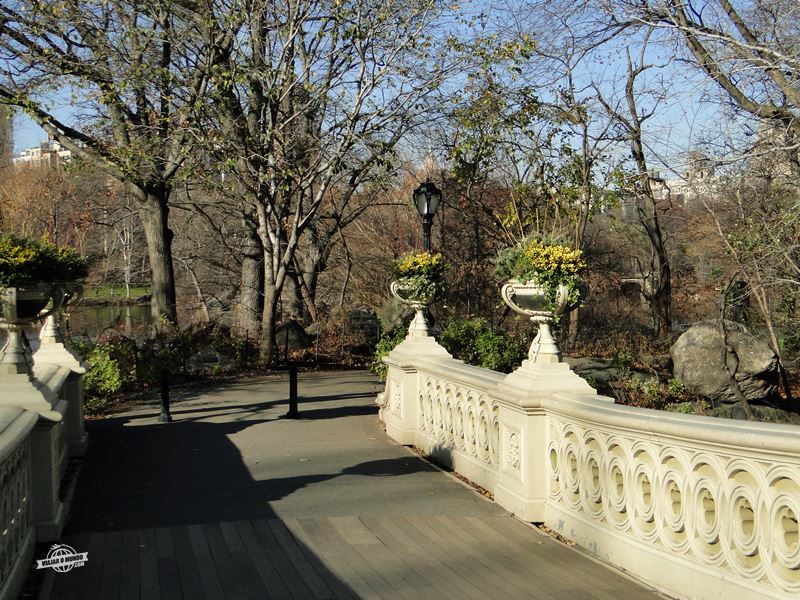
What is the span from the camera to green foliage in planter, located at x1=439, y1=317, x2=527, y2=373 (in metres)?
17.1

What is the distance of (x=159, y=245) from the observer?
24.8 metres

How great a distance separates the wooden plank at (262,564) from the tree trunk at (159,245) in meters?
17.4

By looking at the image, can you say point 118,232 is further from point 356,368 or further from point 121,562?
point 121,562

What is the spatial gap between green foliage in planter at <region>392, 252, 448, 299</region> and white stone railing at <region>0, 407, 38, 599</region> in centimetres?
662

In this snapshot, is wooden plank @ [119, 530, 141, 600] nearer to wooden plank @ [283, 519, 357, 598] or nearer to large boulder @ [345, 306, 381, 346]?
wooden plank @ [283, 519, 357, 598]

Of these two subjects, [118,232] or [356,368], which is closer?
[356,368]

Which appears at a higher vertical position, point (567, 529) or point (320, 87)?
point (320, 87)

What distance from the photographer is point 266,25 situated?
19.9 metres

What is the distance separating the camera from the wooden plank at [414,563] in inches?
242

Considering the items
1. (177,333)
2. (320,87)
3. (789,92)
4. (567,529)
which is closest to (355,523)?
(567,529)

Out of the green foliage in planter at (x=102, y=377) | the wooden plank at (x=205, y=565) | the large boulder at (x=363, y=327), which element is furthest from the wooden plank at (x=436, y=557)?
the large boulder at (x=363, y=327)

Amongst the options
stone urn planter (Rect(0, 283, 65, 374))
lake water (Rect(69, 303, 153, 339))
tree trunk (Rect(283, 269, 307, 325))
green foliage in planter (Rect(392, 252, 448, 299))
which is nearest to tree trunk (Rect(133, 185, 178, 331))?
lake water (Rect(69, 303, 153, 339))

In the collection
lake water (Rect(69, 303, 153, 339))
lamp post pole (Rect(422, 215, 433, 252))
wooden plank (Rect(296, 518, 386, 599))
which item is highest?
lamp post pole (Rect(422, 215, 433, 252))

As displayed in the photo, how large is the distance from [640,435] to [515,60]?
50.7 feet
